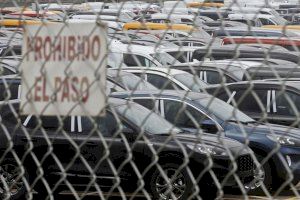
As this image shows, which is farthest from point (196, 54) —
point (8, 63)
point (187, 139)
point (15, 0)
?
point (15, 0)

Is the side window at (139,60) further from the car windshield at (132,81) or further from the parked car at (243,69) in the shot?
the parked car at (243,69)

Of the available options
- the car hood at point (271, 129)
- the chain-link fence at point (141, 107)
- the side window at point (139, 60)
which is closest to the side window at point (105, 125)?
the chain-link fence at point (141, 107)

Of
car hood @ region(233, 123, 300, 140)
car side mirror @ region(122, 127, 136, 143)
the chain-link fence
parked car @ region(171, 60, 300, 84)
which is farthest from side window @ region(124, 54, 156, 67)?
car side mirror @ region(122, 127, 136, 143)

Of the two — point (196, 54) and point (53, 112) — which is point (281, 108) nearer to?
point (196, 54)

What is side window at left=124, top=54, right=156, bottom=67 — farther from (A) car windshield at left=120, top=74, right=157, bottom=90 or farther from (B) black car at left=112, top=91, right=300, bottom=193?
(B) black car at left=112, top=91, right=300, bottom=193

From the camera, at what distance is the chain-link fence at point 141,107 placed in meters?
3.68

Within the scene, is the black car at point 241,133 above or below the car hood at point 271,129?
below

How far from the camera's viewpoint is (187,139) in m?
7.99

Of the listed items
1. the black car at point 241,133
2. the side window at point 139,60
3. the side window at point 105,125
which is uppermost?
the side window at point 139,60

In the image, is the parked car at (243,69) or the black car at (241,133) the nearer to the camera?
the parked car at (243,69)

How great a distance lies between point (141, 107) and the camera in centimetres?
827

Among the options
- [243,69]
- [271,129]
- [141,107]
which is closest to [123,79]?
[243,69]

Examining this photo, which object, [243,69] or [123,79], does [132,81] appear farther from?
[243,69]

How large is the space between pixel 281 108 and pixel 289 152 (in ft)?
4.95
